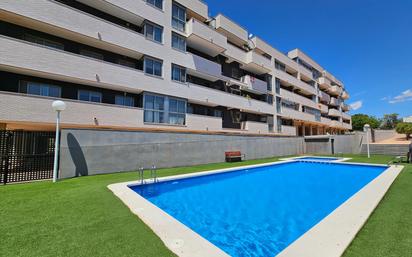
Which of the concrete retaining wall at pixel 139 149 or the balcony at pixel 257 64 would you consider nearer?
the concrete retaining wall at pixel 139 149

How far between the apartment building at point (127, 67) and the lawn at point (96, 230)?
8294 mm

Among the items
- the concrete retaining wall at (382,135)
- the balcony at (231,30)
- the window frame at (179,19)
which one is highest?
the balcony at (231,30)

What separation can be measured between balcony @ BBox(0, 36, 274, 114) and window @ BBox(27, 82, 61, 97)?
661 millimetres

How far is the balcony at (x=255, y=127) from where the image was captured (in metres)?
25.2

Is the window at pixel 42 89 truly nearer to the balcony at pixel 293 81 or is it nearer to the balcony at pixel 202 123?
the balcony at pixel 202 123

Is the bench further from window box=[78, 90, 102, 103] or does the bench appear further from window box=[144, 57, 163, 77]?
window box=[78, 90, 102, 103]

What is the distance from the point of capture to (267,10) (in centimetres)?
2017

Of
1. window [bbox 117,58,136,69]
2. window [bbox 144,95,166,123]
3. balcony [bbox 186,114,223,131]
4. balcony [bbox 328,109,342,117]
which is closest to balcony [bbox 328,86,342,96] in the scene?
balcony [bbox 328,109,342,117]

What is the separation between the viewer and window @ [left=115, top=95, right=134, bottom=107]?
54.5ft

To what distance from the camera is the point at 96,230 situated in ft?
14.0

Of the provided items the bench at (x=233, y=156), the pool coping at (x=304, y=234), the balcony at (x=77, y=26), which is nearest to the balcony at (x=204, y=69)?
the balcony at (x=77, y=26)

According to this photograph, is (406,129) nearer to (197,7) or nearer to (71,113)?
(197,7)

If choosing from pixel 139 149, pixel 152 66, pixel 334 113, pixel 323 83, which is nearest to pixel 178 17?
pixel 152 66

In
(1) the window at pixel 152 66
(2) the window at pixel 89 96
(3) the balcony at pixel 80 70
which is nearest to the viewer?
(3) the balcony at pixel 80 70
